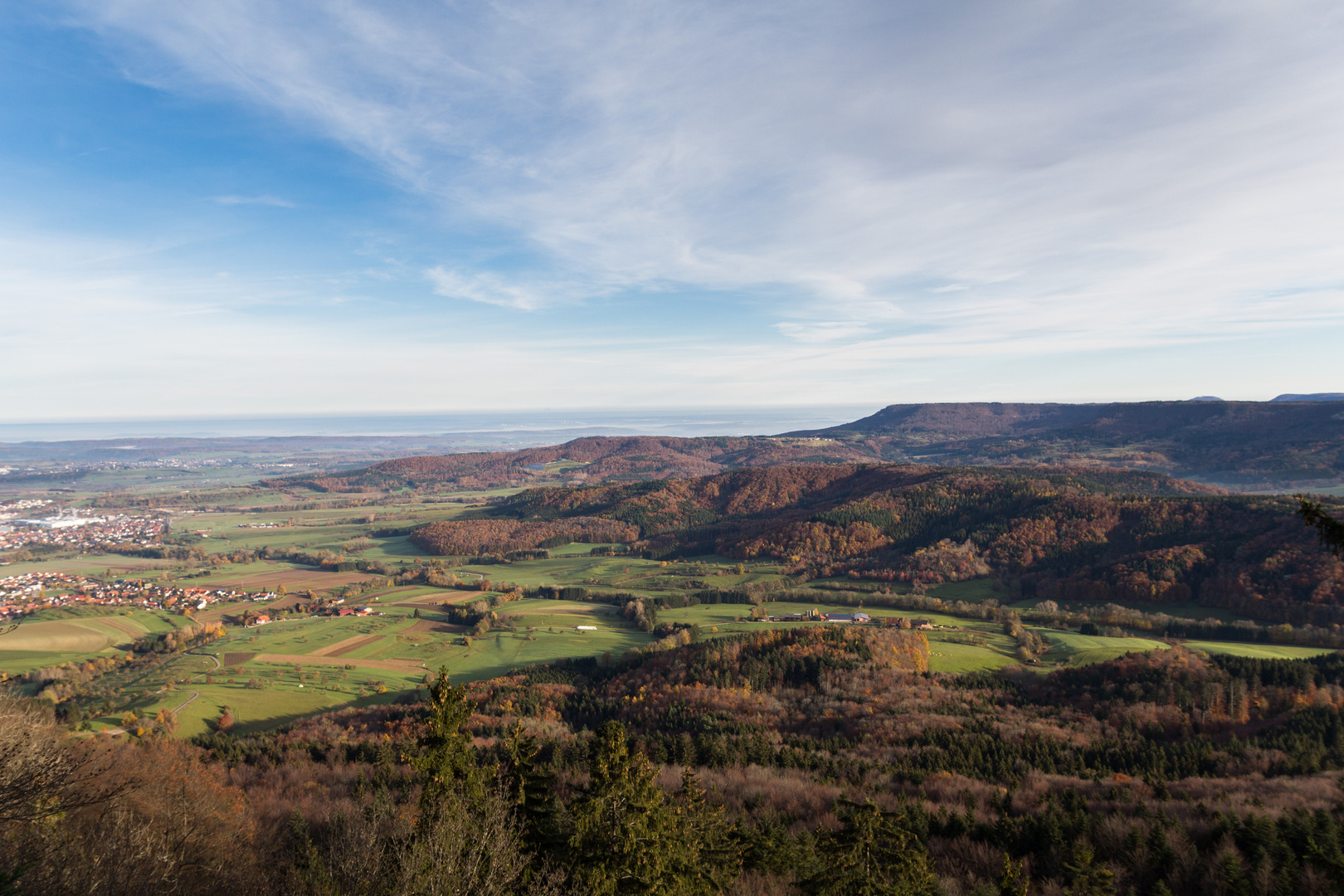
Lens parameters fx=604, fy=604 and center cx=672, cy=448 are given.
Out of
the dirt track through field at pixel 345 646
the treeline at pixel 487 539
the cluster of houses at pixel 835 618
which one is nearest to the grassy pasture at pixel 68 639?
the dirt track through field at pixel 345 646

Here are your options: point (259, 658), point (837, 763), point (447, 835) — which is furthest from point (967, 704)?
point (259, 658)

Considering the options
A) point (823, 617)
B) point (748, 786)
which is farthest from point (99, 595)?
point (823, 617)

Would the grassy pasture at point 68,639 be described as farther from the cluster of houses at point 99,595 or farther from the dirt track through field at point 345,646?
the dirt track through field at point 345,646

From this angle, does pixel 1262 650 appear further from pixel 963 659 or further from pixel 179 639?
pixel 179 639

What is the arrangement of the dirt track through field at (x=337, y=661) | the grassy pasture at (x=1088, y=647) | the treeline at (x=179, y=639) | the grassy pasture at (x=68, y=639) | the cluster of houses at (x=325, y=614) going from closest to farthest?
the grassy pasture at (x=1088, y=647)
the grassy pasture at (x=68, y=639)
the dirt track through field at (x=337, y=661)
the treeline at (x=179, y=639)
the cluster of houses at (x=325, y=614)

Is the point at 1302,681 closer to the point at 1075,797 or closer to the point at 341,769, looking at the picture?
the point at 1075,797

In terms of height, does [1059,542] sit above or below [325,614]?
above
